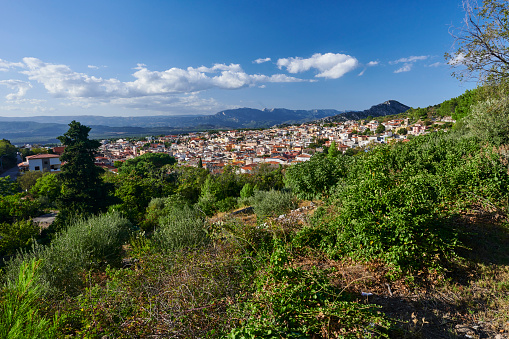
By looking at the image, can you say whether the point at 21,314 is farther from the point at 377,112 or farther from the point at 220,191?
the point at 377,112

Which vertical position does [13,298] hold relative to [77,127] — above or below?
below

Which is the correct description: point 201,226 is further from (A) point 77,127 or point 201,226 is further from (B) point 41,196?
(B) point 41,196

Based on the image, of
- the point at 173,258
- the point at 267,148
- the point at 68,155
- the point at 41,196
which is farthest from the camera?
the point at 267,148

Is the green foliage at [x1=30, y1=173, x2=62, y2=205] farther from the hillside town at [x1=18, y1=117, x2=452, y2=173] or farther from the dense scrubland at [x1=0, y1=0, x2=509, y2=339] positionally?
the dense scrubland at [x1=0, y1=0, x2=509, y2=339]

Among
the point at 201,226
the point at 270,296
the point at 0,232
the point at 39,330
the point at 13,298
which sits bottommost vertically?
the point at 0,232

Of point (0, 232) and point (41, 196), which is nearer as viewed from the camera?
point (0, 232)

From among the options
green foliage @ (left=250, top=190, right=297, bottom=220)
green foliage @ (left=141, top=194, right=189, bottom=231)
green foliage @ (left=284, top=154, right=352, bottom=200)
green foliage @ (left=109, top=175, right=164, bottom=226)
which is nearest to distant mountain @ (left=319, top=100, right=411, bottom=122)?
green foliage @ (left=109, top=175, right=164, bottom=226)

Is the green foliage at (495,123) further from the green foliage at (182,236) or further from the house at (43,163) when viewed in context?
the house at (43,163)

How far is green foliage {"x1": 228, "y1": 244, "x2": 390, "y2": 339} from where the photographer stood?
2010 millimetres

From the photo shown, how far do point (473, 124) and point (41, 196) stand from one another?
35.2 m

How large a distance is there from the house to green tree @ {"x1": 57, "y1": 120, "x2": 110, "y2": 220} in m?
38.9

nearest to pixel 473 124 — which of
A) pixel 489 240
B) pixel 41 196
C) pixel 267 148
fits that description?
pixel 489 240

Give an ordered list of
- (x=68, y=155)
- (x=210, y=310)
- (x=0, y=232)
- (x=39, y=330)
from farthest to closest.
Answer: (x=68, y=155) → (x=0, y=232) → (x=210, y=310) → (x=39, y=330)

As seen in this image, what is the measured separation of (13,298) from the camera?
59.6 inches
